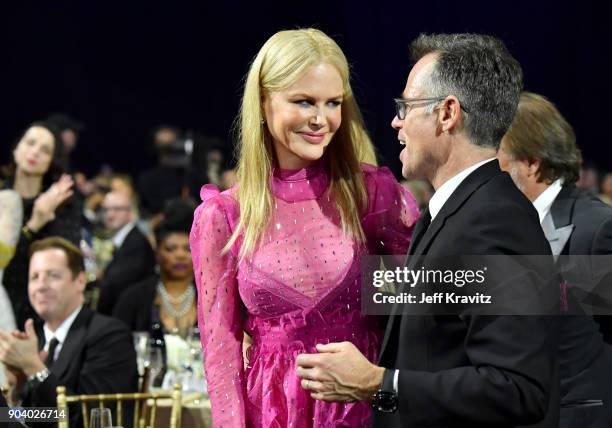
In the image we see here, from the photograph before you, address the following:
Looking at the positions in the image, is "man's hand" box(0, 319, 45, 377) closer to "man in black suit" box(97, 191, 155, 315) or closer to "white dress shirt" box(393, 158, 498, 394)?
"white dress shirt" box(393, 158, 498, 394)

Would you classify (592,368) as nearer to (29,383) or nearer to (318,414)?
(318,414)

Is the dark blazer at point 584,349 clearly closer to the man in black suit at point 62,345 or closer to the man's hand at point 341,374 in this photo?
the man's hand at point 341,374

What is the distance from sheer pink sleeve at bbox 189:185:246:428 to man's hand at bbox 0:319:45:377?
151 cm

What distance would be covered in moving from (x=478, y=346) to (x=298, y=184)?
2.76ft

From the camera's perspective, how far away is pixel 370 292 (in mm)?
2586

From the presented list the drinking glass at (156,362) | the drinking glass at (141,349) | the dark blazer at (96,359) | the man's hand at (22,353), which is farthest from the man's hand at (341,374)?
the drinking glass at (141,349)

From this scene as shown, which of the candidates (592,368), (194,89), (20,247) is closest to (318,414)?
(592,368)

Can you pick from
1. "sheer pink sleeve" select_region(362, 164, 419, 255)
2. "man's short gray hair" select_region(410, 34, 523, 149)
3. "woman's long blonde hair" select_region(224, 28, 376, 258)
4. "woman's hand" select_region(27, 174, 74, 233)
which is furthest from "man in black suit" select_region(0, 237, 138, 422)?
"man's short gray hair" select_region(410, 34, 523, 149)

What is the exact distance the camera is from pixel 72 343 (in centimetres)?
426

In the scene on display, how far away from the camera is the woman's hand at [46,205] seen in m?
5.43

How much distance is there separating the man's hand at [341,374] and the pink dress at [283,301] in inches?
19.1

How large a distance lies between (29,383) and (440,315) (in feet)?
7.52

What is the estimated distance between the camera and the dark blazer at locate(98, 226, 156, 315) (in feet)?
21.7

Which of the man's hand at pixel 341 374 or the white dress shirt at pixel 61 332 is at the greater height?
the white dress shirt at pixel 61 332
